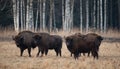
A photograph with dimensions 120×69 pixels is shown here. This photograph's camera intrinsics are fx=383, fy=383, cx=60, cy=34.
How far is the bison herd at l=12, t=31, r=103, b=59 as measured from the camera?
21906 mm

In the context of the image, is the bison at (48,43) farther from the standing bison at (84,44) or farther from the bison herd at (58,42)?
the standing bison at (84,44)

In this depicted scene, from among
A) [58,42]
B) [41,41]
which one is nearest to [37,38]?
[41,41]

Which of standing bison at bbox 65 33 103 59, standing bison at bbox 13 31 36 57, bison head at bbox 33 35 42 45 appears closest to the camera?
standing bison at bbox 65 33 103 59

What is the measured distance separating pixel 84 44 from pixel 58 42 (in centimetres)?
317

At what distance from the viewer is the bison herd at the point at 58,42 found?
2191cm

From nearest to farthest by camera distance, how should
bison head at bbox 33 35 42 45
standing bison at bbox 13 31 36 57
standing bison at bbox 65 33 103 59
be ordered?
standing bison at bbox 65 33 103 59, bison head at bbox 33 35 42 45, standing bison at bbox 13 31 36 57

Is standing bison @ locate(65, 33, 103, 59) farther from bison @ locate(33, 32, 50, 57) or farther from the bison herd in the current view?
bison @ locate(33, 32, 50, 57)

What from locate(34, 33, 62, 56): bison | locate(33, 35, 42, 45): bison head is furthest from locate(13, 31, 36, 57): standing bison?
locate(34, 33, 62, 56): bison

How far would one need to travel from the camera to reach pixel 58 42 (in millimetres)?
24688

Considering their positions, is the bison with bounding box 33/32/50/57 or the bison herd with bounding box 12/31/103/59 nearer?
the bison herd with bounding box 12/31/103/59

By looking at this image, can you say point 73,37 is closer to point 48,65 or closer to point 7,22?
point 48,65

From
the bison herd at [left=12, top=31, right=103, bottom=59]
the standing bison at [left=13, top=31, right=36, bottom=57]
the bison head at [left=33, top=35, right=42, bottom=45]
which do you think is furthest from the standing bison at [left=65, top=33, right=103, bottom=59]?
the standing bison at [left=13, top=31, right=36, bottom=57]

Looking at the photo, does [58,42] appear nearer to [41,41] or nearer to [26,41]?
[41,41]

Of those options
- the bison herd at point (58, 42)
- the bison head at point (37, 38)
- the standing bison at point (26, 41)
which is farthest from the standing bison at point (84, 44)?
the standing bison at point (26, 41)
